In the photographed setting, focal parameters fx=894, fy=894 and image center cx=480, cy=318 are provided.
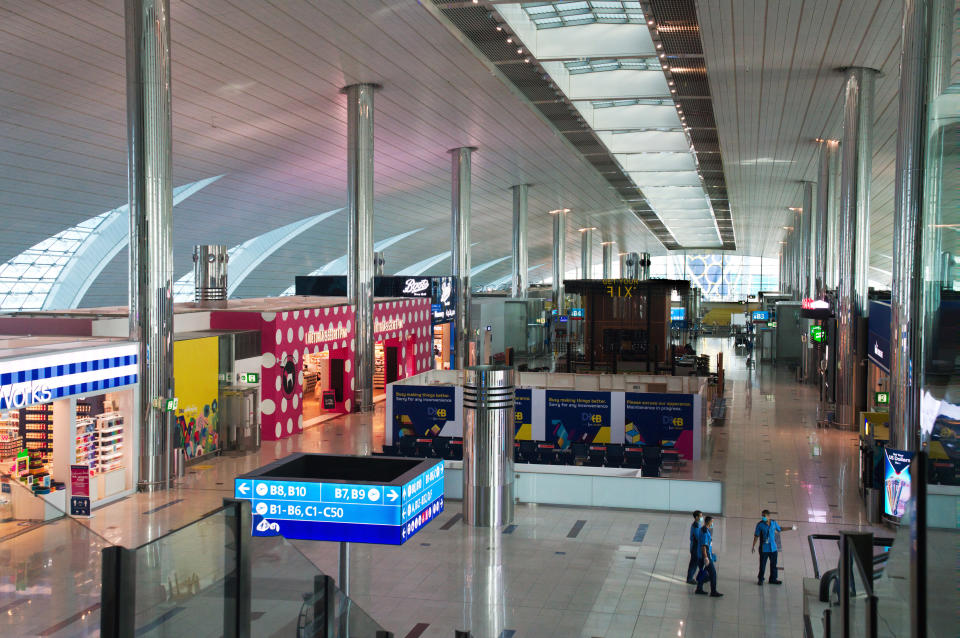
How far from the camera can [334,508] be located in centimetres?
791

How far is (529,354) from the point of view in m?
44.9

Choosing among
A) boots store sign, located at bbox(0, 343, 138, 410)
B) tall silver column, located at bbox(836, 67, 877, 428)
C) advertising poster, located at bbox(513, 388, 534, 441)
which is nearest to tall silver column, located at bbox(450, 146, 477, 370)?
advertising poster, located at bbox(513, 388, 534, 441)

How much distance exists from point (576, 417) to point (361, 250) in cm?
906

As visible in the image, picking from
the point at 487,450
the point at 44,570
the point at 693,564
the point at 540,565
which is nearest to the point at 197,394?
the point at 487,450

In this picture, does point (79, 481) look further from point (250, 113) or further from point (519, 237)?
point (519, 237)

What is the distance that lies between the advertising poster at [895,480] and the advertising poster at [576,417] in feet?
22.4

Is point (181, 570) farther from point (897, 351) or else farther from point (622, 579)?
point (897, 351)

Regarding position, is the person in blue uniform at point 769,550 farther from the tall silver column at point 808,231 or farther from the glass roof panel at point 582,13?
the tall silver column at point 808,231

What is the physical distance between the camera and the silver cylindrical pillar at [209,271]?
24.1m

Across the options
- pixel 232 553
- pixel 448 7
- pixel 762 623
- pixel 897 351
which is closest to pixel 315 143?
pixel 448 7

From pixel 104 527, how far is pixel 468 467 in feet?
17.7

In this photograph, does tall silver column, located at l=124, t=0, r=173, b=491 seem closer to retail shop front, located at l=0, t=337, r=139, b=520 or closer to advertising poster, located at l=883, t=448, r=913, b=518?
retail shop front, located at l=0, t=337, r=139, b=520

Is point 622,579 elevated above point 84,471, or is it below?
below

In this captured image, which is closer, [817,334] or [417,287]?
[817,334]
